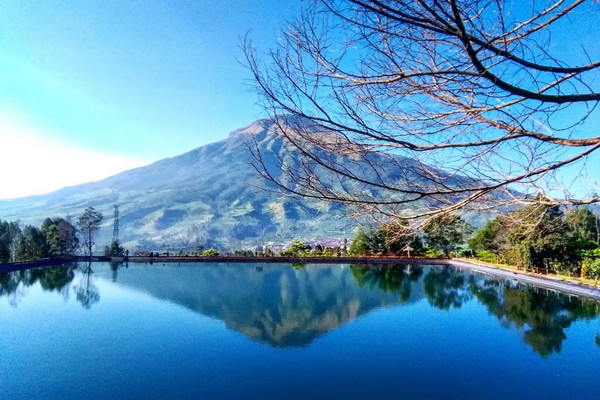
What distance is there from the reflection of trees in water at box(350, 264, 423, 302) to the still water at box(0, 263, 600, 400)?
22cm

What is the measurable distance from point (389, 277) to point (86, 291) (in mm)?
10433

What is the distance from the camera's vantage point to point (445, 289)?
40.0 ft

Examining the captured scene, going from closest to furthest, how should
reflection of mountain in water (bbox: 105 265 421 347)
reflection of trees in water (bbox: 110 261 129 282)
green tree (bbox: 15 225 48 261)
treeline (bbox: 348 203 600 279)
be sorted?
treeline (bbox: 348 203 600 279) < reflection of mountain in water (bbox: 105 265 421 347) < reflection of trees in water (bbox: 110 261 129 282) < green tree (bbox: 15 225 48 261)

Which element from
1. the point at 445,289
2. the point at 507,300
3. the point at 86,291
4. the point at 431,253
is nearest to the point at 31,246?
→ the point at 86,291

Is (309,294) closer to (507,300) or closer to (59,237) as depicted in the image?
(507,300)

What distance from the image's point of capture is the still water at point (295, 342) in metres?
4.52

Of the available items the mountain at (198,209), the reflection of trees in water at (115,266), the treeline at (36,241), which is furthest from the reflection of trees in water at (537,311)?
the mountain at (198,209)

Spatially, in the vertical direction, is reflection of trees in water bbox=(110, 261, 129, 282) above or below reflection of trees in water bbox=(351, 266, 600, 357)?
above

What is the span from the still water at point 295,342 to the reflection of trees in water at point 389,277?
0.73 ft

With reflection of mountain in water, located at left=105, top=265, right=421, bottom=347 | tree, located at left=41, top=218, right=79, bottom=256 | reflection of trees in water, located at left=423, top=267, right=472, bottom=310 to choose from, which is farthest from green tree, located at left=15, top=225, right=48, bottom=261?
reflection of trees in water, located at left=423, top=267, right=472, bottom=310

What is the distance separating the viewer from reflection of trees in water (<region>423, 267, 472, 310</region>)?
10172mm

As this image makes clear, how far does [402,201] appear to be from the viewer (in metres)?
1.51

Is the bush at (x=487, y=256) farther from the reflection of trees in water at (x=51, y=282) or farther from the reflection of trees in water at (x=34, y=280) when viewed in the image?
the reflection of trees in water at (x=34, y=280)

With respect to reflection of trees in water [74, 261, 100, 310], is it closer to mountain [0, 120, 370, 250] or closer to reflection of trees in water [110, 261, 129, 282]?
reflection of trees in water [110, 261, 129, 282]
